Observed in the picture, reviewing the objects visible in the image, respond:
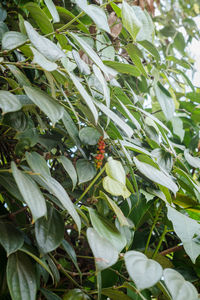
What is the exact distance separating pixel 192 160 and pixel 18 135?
46 cm

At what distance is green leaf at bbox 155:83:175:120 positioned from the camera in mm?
901

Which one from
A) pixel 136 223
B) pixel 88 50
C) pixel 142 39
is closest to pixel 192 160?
pixel 136 223

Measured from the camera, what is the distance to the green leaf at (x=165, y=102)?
901 mm

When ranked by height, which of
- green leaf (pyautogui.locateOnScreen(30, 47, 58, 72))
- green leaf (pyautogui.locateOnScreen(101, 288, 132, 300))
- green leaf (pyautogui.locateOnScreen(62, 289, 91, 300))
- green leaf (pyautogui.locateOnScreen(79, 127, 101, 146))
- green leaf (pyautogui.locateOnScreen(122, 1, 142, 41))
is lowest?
green leaf (pyautogui.locateOnScreen(101, 288, 132, 300))

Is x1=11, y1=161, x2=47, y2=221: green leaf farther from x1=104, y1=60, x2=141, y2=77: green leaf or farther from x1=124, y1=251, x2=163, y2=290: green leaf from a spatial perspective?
x1=104, y1=60, x2=141, y2=77: green leaf

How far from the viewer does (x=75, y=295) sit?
59cm

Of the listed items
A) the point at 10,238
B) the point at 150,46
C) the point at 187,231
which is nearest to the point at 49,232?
the point at 10,238

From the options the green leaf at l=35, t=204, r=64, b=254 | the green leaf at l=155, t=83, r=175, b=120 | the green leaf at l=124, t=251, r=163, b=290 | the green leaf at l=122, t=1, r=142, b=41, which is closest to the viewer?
the green leaf at l=124, t=251, r=163, b=290

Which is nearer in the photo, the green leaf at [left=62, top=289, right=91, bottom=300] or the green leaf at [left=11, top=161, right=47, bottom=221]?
the green leaf at [left=11, top=161, right=47, bottom=221]

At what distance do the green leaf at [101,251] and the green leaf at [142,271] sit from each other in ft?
0.07

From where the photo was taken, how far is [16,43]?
526 mm

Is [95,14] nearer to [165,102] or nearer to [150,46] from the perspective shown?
[150,46]

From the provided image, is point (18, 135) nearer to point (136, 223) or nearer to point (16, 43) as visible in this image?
point (16, 43)

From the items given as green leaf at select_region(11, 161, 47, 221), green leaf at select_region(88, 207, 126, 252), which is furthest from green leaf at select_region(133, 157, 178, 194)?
green leaf at select_region(11, 161, 47, 221)
